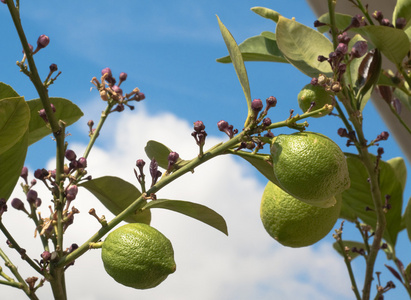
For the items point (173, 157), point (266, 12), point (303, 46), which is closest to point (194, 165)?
point (173, 157)

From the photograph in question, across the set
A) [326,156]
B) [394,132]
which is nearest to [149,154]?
[326,156]

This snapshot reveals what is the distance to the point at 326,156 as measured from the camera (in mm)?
596

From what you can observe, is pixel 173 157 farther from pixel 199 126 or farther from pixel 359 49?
pixel 359 49

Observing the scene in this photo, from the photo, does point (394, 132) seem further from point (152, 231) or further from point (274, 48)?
point (152, 231)

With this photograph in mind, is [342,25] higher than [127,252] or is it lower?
higher

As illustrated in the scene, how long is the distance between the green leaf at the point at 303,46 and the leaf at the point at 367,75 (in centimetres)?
7

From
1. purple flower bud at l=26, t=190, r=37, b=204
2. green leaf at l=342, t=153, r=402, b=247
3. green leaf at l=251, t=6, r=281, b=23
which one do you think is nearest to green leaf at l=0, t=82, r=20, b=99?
purple flower bud at l=26, t=190, r=37, b=204

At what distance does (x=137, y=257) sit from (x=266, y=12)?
20.3 inches

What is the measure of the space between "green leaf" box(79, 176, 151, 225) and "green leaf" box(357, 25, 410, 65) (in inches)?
17.1

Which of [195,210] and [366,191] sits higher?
[366,191]

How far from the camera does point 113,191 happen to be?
2.46ft

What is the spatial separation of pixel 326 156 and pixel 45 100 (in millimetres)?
332

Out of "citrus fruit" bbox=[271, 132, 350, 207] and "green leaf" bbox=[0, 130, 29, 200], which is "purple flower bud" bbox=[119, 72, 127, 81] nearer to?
"green leaf" bbox=[0, 130, 29, 200]

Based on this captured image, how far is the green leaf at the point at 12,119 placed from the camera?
61 cm
